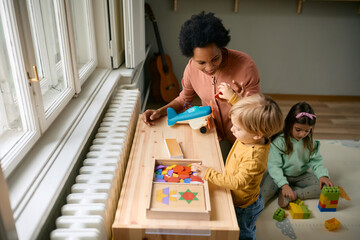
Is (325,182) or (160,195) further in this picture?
(325,182)

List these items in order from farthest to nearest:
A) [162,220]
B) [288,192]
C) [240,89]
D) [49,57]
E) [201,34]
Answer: [288,192] → [49,57] → [240,89] → [201,34] → [162,220]

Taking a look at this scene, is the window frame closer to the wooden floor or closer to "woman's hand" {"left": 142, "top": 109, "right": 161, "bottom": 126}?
"woman's hand" {"left": 142, "top": 109, "right": 161, "bottom": 126}

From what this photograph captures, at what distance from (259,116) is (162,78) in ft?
7.72

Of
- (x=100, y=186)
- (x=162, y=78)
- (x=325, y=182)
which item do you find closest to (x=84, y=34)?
(x=100, y=186)

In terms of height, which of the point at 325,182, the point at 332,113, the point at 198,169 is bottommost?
the point at 332,113

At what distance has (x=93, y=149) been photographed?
128 centimetres

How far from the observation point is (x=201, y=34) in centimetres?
123

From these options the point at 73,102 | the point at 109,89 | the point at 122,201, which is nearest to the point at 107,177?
the point at 122,201

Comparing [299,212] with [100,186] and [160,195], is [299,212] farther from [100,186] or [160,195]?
[100,186]

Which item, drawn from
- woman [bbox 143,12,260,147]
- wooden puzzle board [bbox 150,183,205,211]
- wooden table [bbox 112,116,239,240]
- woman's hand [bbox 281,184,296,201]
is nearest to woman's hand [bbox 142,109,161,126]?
woman [bbox 143,12,260,147]

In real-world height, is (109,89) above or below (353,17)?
below

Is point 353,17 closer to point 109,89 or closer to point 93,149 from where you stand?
point 109,89

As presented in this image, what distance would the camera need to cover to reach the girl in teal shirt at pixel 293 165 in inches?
74.5

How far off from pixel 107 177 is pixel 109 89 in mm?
740
